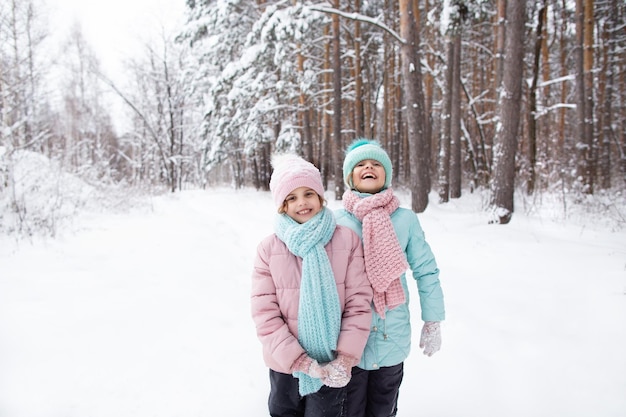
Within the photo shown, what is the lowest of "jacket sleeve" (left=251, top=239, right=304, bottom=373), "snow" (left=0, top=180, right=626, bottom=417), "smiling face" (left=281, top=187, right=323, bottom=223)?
"snow" (left=0, top=180, right=626, bottom=417)

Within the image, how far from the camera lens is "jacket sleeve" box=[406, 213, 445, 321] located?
1.98 metres

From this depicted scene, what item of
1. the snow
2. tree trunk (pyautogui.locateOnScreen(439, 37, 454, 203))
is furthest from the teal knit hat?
tree trunk (pyautogui.locateOnScreen(439, 37, 454, 203))

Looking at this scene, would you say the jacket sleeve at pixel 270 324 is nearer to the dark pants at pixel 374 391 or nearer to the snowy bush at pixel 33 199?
the dark pants at pixel 374 391

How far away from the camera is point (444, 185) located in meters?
10.6

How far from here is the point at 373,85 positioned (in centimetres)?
2077

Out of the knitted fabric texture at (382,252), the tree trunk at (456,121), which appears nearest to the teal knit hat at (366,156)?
the knitted fabric texture at (382,252)

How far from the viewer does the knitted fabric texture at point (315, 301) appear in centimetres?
159

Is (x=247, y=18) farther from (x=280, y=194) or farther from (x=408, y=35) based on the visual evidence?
(x=280, y=194)

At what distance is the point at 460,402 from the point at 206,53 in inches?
Result: 647

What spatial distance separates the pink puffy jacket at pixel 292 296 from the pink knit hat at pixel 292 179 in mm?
220

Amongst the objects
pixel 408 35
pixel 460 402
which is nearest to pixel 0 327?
pixel 460 402

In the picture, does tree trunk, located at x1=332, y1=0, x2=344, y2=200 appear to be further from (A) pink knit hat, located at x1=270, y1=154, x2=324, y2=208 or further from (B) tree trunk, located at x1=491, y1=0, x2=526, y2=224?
→ (A) pink knit hat, located at x1=270, y1=154, x2=324, y2=208

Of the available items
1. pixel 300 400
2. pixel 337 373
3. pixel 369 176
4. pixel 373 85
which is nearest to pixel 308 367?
pixel 337 373

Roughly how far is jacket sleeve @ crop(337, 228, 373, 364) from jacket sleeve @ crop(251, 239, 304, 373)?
0.21 metres
